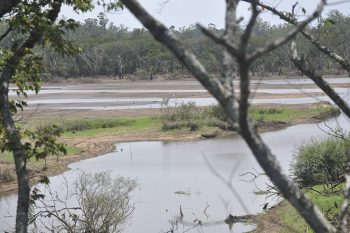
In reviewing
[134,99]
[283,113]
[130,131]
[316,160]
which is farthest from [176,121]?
[316,160]

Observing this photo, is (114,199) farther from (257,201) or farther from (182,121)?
(182,121)

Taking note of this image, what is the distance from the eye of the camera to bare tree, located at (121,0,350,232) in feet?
7.11

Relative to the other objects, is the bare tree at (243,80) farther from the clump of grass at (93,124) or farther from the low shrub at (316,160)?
the clump of grass at (93,124)

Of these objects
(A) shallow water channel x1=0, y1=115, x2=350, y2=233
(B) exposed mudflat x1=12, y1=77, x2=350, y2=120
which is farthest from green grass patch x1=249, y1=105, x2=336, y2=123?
(A) shallow water channel x1=0, y1=115, x2=350, y2=233

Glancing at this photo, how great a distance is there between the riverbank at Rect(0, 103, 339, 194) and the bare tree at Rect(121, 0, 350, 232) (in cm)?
2521

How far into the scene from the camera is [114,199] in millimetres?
14328

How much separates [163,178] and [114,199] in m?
10.4

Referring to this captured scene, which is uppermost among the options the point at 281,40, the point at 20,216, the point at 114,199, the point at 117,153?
the point at 281,40

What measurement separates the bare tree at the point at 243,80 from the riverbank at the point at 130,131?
25.2 metres

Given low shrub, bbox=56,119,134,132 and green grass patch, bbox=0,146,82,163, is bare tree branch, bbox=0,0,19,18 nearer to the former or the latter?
green grass patch, bbox=0,146,82,163

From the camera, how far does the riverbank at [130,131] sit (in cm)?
3159

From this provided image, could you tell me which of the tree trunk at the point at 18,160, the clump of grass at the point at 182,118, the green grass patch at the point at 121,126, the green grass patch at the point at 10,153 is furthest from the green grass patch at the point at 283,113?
the tree trunk at the point at 18,160

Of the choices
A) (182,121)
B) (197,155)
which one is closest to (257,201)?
(197,155)

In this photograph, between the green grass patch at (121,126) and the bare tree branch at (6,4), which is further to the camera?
the green grass patch at (121,126)
